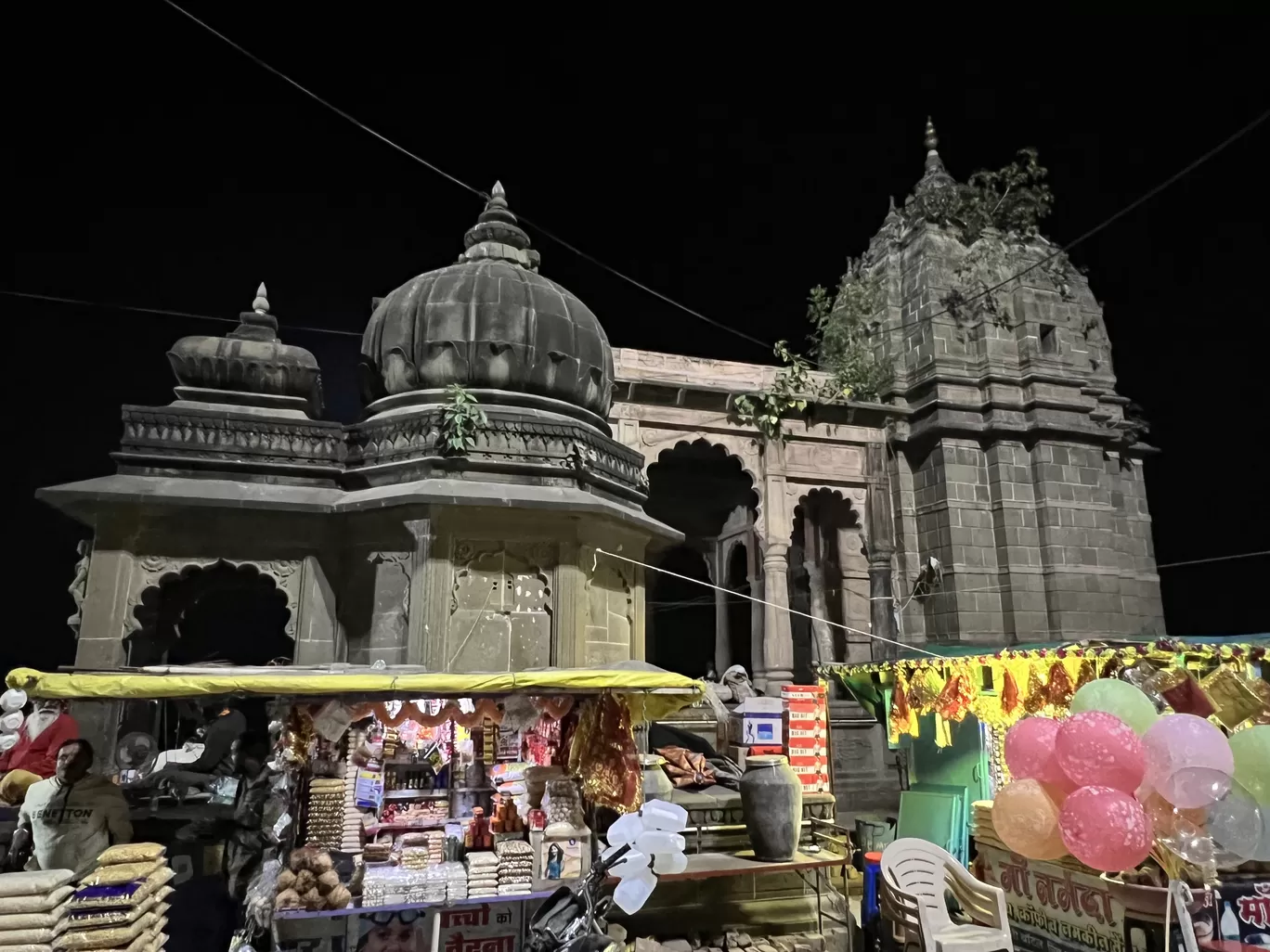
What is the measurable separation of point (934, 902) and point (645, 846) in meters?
3.40

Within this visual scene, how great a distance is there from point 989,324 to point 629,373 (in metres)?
7.82

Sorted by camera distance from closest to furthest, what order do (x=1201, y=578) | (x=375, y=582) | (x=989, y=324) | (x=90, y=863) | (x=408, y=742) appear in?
(x=90, y=863) → (x=408, y=742) → (x=375, y=582) → (x=989, y=324) → (x=1201, y=578)

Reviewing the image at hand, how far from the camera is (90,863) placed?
597 cm

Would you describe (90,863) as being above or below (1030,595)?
below

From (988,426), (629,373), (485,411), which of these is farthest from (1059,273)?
(485,411)

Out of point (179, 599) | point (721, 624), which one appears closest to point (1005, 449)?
point (721, 624)

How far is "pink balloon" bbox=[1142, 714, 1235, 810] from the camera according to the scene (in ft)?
17.1

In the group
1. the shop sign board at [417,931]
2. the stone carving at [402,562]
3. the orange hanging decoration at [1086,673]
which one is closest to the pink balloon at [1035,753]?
the orange hanging decoration at [1086,673]

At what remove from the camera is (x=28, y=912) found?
5102 mm

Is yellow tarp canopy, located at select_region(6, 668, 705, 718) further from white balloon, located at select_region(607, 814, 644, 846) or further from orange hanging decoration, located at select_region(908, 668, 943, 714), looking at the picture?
orange hanging decoration, located at select_region(908, 668, 943, 714)

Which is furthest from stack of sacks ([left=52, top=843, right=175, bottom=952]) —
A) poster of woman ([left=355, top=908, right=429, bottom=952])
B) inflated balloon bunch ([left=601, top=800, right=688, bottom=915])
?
inflated balloon bunch ([left=601, top=800, right=688, bottom=915])

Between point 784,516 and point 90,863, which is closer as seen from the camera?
Result: point 90,863

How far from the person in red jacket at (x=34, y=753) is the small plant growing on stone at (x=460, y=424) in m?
4.87

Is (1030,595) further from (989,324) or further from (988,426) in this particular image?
(989,324)
